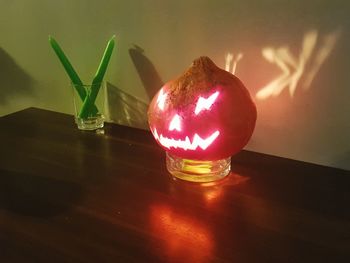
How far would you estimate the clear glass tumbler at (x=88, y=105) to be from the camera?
948mm

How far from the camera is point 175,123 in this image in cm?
68

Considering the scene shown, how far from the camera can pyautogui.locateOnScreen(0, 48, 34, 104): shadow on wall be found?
1.17 meters

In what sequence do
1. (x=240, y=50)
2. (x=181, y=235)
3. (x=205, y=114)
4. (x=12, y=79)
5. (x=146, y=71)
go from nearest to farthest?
(x=181, y=235), (x=205, y=114), (x=240, y=50), (x=146, y=71), (x=12, y=79)

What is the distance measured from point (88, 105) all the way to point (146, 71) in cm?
16

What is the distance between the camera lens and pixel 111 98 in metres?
1.02

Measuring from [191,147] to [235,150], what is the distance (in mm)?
81

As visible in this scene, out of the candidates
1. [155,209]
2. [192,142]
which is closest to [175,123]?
[192,142]

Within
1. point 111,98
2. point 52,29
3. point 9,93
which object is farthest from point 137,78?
point 9,93

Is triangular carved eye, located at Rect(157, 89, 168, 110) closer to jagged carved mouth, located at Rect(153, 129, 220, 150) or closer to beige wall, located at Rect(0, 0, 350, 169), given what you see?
jagged carved mouth, located at Rect(153, 129, 220, 150)

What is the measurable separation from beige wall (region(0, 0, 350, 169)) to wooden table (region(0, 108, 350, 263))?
0.07 metres

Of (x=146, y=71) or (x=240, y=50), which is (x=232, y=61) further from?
(x=146, y=71)

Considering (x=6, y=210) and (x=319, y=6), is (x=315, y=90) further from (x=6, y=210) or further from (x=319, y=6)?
(x=6, y=210)

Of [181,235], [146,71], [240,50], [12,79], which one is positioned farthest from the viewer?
[12,79]

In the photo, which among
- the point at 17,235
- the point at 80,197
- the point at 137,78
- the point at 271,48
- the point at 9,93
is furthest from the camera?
the point at 9,93
